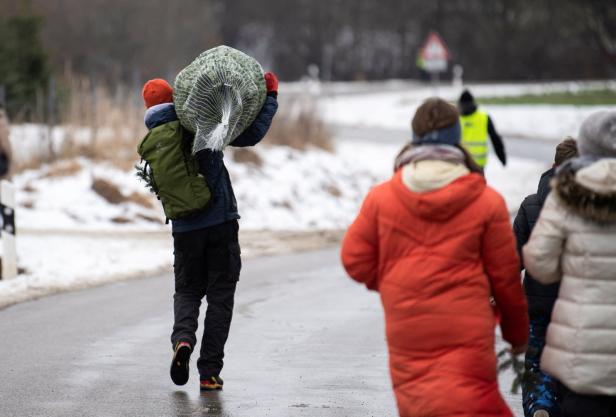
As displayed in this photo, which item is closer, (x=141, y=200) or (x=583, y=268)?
(x=583, y=268)

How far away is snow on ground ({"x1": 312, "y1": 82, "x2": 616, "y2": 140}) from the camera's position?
37000mm

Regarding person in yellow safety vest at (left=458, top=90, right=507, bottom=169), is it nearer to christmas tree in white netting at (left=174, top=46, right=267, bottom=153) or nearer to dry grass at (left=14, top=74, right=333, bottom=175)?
dry grass at (left=14, top=74, right=333, bottom=175)

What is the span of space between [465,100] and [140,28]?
2890cm

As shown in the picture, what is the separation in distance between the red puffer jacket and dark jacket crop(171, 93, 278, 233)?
8.06ft

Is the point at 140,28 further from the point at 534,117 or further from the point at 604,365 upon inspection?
the point at 604,365

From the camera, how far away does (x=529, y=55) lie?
59594 millimetres

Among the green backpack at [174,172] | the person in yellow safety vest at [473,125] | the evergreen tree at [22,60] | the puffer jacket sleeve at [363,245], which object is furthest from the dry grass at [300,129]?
the puffer jacket sleeve at [363,245]

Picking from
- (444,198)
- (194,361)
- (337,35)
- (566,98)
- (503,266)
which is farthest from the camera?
(337,35)

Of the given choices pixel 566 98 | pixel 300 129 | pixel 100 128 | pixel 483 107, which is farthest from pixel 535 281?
pixel 566 98

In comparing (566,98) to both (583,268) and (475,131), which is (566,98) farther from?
(583,268)

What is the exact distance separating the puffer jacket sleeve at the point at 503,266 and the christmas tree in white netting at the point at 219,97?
2507mm

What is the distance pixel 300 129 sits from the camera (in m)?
24.6

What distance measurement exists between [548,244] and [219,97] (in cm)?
278

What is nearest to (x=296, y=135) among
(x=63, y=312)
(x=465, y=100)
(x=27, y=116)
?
(x=27, y=116)
